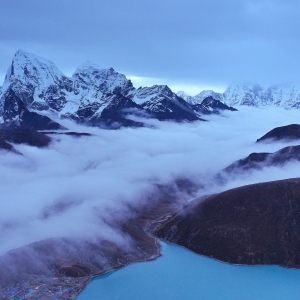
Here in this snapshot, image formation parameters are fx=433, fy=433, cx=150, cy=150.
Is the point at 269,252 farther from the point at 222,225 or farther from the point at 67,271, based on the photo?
the point at 67,271

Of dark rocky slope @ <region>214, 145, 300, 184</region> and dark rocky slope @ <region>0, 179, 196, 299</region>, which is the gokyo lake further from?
dark rocky slope @ <region>214, 145, 300, 184</region>

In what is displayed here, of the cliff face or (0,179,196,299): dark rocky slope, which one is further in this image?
the cliff face

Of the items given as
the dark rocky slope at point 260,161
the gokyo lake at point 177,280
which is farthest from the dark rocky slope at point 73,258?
the dark rocky slope at point 260,161

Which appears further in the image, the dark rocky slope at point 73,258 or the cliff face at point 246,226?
the cliff face at point 246,226

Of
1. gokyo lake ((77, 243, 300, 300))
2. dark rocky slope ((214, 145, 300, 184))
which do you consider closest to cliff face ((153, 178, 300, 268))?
gokyo lake ((77, 243, 300, 300))

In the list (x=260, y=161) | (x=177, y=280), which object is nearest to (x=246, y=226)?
(x=177, y=280)

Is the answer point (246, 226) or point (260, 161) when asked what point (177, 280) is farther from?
point (260, 161)

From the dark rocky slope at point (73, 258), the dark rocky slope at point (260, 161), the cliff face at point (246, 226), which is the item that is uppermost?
the dark rocky slope at point (260, 161)

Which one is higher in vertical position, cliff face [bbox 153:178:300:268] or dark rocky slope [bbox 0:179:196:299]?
cliff face [bbox 153:178:300:268]

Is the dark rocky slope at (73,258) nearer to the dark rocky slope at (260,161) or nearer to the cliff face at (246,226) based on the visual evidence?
the cliff face at (246,226)
